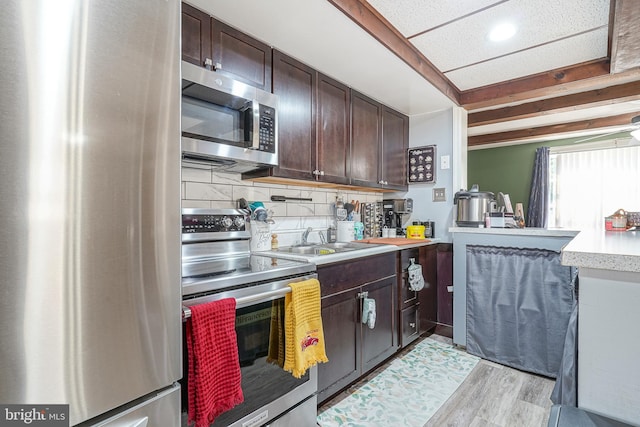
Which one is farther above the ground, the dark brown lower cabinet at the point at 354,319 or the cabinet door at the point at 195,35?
the cabinet door at the point at 195,35

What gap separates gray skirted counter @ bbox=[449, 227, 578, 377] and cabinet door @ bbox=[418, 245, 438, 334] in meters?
0.22

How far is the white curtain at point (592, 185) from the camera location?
4.42 metres

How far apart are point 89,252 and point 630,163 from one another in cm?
618

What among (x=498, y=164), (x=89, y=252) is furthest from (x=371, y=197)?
(x=498, y=164)

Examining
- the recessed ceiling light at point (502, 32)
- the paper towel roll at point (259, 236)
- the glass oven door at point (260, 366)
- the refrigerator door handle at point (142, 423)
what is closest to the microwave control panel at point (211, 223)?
the paper towel roll at point (259, 236)

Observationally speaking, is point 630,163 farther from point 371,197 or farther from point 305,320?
point 305,320

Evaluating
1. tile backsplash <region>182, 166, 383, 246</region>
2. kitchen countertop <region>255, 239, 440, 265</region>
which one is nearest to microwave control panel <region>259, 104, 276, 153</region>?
tile backsplash <region>182, 166, 383, 246</region>

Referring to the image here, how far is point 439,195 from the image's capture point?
304 cm

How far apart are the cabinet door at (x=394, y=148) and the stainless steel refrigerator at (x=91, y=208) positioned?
2.25 m

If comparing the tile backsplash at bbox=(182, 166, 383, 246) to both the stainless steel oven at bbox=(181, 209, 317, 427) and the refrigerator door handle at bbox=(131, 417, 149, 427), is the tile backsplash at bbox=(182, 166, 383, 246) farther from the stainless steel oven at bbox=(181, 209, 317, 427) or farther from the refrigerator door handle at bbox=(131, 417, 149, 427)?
the refrigerator door handle at bbox=(131, 417, 149, 427)

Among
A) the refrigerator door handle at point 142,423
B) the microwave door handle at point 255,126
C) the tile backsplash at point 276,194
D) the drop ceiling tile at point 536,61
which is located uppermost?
the drop ceiling tile at point 536,61

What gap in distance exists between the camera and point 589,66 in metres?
2.34

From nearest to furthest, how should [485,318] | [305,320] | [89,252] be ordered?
1. [89,252]
2. [305,320]
3. [485,318]

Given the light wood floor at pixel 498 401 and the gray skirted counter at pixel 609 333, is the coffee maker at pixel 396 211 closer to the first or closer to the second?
the light wood floor at pixel 498 401
